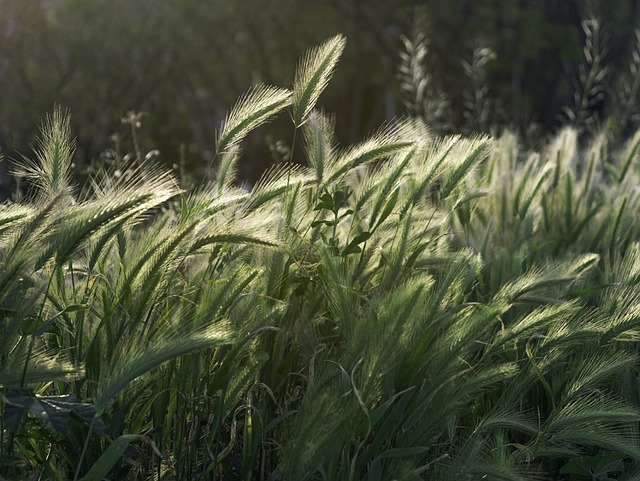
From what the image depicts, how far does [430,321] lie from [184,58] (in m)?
15.4

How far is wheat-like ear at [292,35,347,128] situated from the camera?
2.10 meters

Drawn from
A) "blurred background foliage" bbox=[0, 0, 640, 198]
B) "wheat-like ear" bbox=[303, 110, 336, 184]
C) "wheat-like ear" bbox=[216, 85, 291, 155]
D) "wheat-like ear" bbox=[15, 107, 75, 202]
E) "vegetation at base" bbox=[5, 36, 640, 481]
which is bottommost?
"blurred background foliage" bbox=[0, 0, 640, 198]

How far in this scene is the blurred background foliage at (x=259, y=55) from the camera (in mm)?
14305

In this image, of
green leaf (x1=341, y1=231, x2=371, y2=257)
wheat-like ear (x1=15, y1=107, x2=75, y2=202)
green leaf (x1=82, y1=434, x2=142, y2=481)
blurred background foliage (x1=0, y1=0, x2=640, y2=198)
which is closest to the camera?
green leaf (x1=82, y1=434, x2=142, y2=481)

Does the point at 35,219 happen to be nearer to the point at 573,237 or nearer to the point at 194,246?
the point at 194,246

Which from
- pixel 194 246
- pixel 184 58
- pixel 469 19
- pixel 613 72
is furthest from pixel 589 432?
pixel 469 19

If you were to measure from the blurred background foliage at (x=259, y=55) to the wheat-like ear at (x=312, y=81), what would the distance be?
36.8 feet

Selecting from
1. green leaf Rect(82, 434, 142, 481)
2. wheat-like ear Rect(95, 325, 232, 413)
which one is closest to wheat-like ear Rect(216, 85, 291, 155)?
wheat-like ear Rect(95, 325, 232, 413)

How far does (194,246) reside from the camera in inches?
74.8

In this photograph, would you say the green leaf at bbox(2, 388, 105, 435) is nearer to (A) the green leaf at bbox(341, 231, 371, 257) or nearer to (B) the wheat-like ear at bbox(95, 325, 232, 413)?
(B) the wheat-like ear at bbox(95, 325, 232, 413)

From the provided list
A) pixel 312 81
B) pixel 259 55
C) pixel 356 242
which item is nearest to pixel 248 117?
pixel 312 81

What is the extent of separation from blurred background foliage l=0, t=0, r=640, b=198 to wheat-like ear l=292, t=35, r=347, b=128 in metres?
11.2

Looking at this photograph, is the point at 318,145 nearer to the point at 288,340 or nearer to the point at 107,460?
the point at 288,340

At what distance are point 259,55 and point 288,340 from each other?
16.8 m
